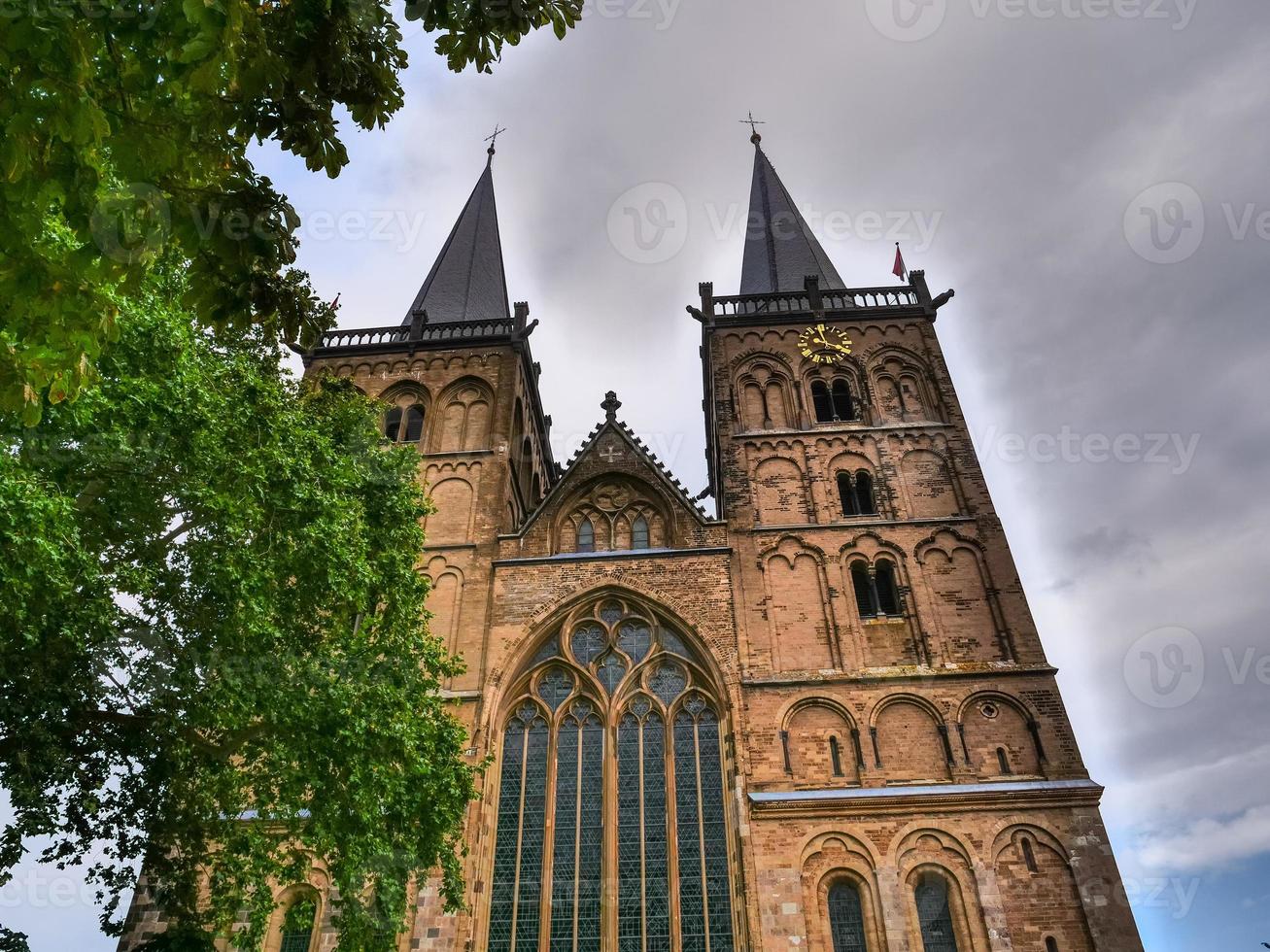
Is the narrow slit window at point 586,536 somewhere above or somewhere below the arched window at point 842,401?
below

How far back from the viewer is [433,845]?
11.8 m

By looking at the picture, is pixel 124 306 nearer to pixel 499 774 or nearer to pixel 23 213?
pixel 23 213

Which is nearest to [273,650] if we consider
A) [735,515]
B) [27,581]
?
[27,581]

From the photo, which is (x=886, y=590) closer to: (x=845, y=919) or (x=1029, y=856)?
(x=1029, y=856)

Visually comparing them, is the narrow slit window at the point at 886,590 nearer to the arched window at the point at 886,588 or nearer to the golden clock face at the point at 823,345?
the arched window at the point at 886,588

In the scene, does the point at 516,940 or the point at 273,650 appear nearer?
the point at 273,650

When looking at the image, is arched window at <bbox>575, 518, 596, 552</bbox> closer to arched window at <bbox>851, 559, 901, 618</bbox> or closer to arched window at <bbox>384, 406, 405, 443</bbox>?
arched window at <bbox>851, 559, 901, 618</bbox>

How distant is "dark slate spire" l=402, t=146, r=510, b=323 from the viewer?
2862 centimetres

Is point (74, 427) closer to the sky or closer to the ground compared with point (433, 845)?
closer to the sky

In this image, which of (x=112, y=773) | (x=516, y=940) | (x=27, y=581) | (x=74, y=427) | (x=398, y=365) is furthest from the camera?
(x=398, y=365)

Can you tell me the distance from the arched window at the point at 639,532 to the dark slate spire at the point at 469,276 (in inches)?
336

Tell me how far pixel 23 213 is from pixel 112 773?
29.8 feet

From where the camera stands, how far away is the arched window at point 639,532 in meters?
20.9

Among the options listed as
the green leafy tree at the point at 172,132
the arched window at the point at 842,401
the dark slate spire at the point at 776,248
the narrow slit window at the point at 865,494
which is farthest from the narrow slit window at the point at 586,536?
the green leafy tree at the point at 172,132
